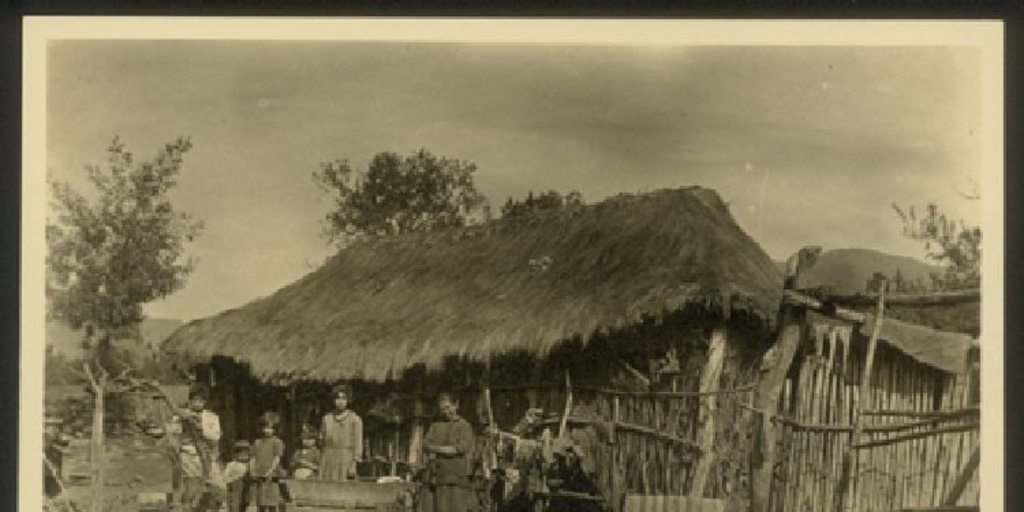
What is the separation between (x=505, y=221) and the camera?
6.79m

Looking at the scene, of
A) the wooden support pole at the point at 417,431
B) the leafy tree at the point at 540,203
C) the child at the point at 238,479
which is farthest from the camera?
the wooden support pole at the point at 417,431

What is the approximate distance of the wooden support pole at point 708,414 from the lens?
6.63m

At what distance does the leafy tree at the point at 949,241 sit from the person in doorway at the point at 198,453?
2.97m

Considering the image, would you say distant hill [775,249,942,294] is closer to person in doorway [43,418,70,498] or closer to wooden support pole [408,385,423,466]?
wooden support pole [408,385,423,466]

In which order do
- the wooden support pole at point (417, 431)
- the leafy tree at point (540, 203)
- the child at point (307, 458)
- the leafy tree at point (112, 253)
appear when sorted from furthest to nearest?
the wooden support pole at point (417, 431) → the child at point (307, 458) → the leafy tree at point (540, 203) → the leafy tree at point (112, 253)

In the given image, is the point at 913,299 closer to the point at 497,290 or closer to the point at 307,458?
the point at 497,290

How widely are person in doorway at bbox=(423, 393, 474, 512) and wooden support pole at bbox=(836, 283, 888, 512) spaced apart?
1.48 m

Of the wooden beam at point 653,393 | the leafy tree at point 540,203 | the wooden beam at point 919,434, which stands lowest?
the wooden beam at point 919,434

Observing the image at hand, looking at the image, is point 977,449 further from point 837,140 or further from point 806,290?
point 837,140

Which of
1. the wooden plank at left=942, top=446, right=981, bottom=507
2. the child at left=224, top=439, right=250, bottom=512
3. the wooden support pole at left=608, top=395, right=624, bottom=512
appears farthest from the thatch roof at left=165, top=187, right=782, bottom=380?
the wooden plank at left=942, top=446, right=981, bottom=507

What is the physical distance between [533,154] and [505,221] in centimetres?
37

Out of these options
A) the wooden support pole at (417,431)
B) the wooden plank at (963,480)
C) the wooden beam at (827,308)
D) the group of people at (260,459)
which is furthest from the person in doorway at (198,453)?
the wooden plank at (963,480)

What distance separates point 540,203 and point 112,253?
173cm

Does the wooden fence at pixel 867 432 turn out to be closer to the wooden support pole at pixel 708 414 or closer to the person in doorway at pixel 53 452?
the wooden support pole at pixel 708 414
